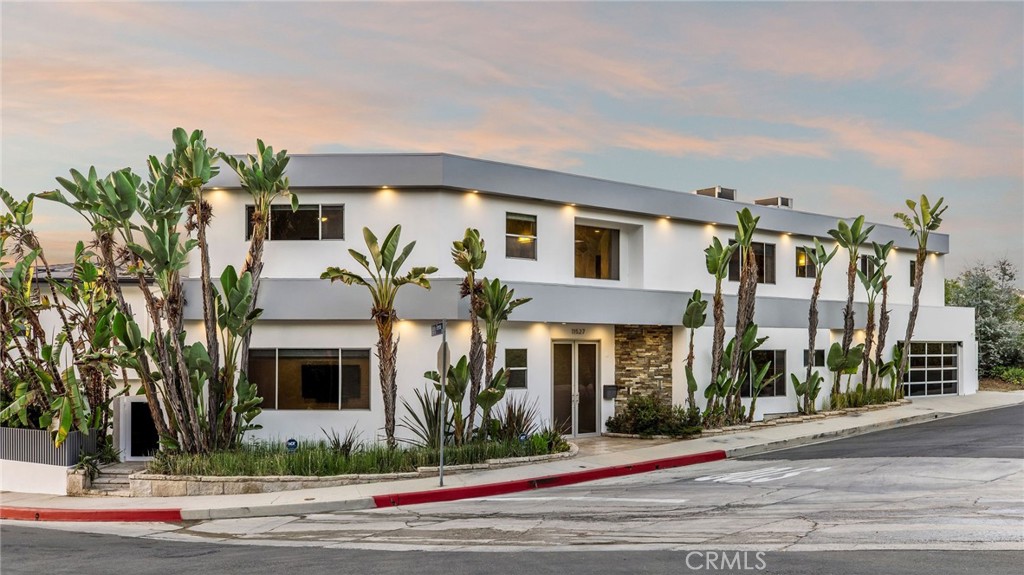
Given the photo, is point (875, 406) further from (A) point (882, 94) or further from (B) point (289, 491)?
(B) point (289, 491)

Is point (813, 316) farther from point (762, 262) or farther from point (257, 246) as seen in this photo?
point (257, 246)

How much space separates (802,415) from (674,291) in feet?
18.1

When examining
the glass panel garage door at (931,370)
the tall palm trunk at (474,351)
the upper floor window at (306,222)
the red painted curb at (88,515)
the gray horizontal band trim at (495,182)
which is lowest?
the red painted curb at (88,515)

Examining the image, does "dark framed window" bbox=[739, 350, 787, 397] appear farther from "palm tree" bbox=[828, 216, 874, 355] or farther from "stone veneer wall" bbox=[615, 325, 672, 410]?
"stone veneer wall" bbox=[615, 325, 672, 410]

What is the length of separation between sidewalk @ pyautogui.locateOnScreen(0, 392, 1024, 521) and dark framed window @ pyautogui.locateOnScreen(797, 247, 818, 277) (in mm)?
7352

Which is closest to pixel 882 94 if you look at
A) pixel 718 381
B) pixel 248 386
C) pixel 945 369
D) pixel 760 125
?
pixel 760 125

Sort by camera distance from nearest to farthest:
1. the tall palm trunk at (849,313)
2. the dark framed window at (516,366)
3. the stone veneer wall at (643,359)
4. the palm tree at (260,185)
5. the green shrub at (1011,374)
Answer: the palm tree at (260,185)
the dark framed window at (516,366)
the stone veneer wall at (643,359)
the tall palm trunk at (849,313)
the green shrub at (1011,374)

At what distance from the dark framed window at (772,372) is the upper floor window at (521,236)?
26.5 ft

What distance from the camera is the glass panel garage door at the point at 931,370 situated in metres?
31.2

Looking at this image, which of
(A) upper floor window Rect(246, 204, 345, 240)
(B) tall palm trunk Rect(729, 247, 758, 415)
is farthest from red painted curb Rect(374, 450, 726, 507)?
(A) upper floor window Rect(246, 204, 345, 240)

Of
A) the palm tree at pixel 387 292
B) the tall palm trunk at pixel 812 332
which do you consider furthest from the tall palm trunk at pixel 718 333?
the palm tree at pixel 387 292

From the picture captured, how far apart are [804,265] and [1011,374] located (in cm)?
1593

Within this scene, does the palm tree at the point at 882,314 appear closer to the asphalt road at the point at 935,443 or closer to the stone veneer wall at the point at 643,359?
the asphalt road at the point at 935,443

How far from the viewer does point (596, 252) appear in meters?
23.0
